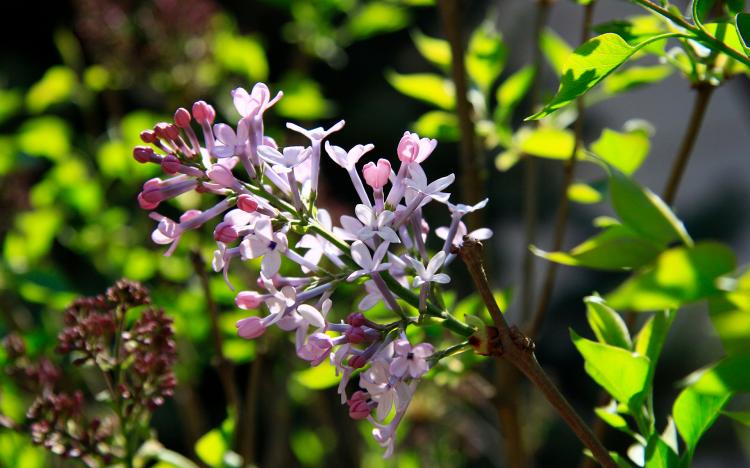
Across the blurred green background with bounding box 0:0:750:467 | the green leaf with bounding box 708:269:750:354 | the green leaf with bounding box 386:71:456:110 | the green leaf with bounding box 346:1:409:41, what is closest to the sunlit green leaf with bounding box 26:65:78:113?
the blurred green background with bounding box 0:0:750:467

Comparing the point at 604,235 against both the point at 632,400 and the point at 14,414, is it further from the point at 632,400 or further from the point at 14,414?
the point at 14,414

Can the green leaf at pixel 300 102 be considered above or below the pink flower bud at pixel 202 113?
below

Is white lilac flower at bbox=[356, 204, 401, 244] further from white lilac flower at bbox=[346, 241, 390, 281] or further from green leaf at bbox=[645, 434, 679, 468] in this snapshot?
green leaf at bbox=[645, 434, 679, 468]

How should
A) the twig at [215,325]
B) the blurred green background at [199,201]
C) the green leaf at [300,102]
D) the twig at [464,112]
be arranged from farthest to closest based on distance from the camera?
the green leaf at [300,102]
the blurred green background at [199,201]
the twig at [464,112]
the twig at [215,325]

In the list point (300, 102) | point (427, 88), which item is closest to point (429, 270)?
point (427, 88)

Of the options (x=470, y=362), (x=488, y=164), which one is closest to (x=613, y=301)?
(x=470, y=362)

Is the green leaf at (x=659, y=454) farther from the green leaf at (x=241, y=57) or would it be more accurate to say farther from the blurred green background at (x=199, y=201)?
the green leaf at (x=241, y=57)

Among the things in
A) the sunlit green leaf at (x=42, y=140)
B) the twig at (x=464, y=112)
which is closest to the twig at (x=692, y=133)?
the twig at (x=464, y=112)
